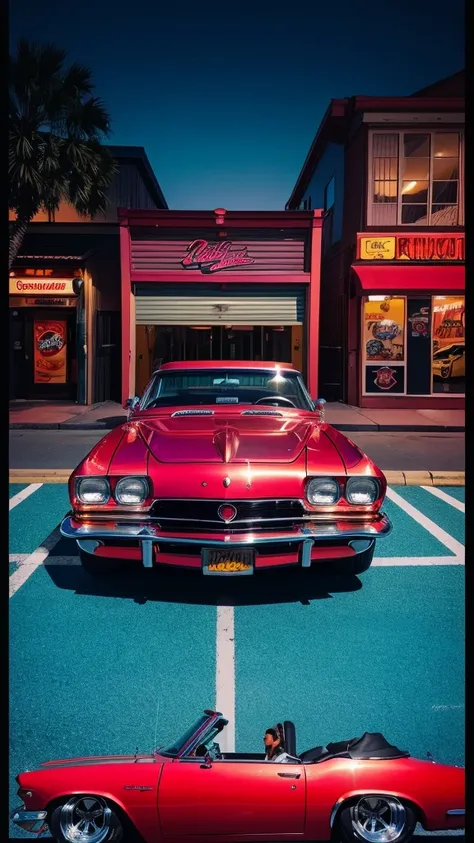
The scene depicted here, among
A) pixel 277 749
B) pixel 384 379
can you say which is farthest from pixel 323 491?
pixel 384 379

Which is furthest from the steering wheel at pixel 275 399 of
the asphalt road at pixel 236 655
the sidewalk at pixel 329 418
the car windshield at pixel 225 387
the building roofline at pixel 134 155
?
the building roofline at pixel 134 155

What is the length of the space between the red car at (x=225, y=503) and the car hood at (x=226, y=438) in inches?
0.5

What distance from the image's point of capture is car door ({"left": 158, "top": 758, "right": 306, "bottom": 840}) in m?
1.91

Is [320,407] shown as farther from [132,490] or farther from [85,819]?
[85,819]

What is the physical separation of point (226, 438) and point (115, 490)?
31.0 inches

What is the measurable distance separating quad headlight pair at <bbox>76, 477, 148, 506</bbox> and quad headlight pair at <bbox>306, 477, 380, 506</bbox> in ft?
3.43

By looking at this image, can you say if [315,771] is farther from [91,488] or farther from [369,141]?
[369,141]

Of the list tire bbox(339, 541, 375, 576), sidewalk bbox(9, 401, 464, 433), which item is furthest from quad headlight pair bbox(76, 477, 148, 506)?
A: sidewalk bbox(9, 401, 464, 433)

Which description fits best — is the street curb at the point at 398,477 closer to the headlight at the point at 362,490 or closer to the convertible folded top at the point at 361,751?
the headlight at the point at 362,490

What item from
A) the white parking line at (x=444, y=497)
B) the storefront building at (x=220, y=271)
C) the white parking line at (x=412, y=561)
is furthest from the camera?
the storefront building at (x=220, y=271)

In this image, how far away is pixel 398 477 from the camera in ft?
28.5

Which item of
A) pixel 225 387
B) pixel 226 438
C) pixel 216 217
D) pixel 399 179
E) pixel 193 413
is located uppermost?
pixel 399 179

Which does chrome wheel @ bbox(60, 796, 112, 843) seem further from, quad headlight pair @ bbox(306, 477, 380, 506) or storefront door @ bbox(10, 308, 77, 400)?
storefront door @ bbox(10, 308, 77, 400)

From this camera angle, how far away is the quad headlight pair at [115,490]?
169 inches
